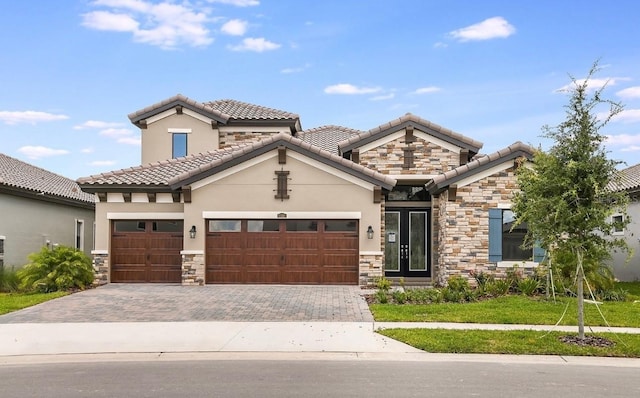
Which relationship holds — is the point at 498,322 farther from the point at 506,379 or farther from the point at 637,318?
the point at 506,379

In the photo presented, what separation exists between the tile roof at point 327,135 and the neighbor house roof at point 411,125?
11.0ft

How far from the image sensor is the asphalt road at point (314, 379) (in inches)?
273

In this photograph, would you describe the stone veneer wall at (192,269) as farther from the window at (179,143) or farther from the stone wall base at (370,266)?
the window at (179,143)

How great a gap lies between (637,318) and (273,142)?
1137 centimetres

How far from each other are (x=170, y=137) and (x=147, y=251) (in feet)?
22.7

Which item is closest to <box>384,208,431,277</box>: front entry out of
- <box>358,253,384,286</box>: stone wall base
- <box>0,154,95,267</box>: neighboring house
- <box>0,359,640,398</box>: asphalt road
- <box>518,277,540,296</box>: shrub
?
<box>358,253,384,286</box>: stone wall base

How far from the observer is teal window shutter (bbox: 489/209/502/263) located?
17.3 metres

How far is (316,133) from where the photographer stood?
25906 millimetres

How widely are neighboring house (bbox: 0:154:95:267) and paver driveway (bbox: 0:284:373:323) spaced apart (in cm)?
611

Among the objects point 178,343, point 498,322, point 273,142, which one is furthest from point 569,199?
point 273,142

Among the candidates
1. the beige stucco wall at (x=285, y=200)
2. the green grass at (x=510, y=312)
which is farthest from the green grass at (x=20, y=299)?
the green grass at (x=510, y=312)

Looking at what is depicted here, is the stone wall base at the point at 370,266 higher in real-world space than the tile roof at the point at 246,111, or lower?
lower

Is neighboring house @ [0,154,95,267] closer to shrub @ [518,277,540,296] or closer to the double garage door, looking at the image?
the double garage door

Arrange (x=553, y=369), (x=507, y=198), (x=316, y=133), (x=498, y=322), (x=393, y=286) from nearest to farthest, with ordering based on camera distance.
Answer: (x=553, y=369) → (x=498, y=322) → (x=507, y=198) → (x=393, y=286) → (x=316, y=133)
